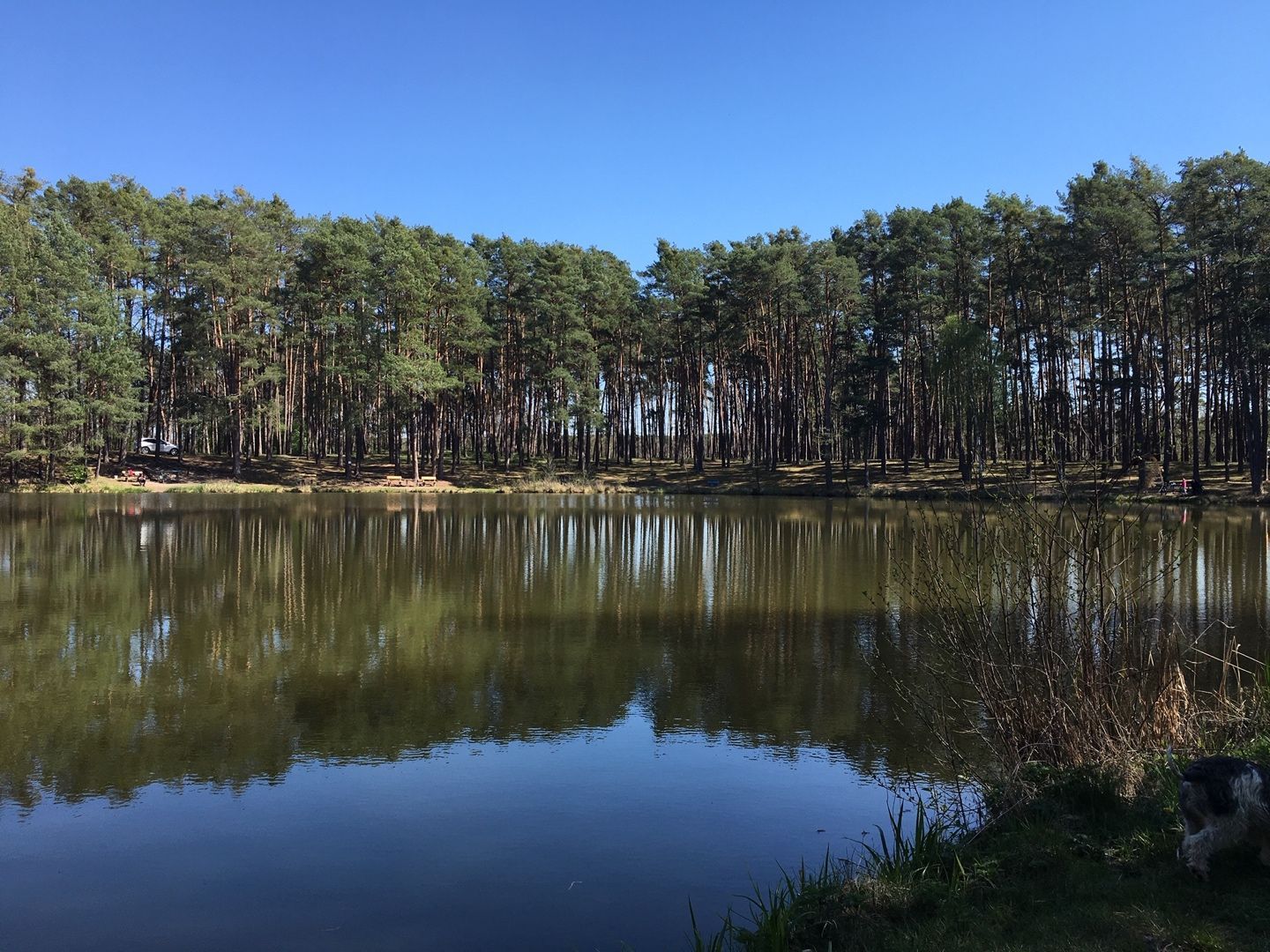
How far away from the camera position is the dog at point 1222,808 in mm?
4078

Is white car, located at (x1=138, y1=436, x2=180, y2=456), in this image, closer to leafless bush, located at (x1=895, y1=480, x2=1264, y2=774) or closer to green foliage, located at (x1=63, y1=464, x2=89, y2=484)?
green foliage, located at (x1=63, y1=464, x2=89, y2=484)

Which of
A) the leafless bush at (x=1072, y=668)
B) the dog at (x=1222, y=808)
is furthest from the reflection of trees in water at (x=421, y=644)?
the dog at (x=1222, y=808)

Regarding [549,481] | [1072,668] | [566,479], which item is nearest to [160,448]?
[549,481]

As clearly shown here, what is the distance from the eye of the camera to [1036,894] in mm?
4184

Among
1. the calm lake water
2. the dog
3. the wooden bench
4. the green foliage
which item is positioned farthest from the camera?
the wooden bench

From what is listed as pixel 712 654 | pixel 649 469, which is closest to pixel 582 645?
pixel 712 654

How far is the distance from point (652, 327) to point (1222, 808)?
57414mm

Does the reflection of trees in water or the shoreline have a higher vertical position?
the shoreline

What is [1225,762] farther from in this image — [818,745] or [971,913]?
[818,745]

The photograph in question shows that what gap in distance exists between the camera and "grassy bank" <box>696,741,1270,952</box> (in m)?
3.74

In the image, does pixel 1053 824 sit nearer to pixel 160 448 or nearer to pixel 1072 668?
pixel 1072 668

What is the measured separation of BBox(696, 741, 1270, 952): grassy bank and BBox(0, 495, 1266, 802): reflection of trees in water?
198cm

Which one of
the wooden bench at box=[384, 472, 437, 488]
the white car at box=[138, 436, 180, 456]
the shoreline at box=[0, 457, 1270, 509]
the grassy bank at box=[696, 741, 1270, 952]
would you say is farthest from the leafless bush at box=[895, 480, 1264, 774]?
the white car at box=[138, 436, 180, 456]

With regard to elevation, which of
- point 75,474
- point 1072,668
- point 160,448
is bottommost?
point 1072,668
